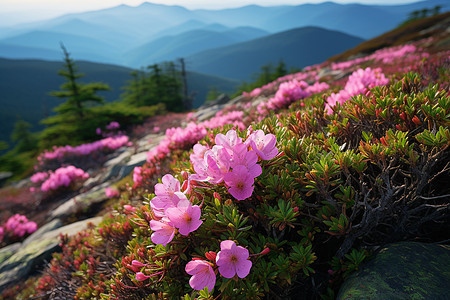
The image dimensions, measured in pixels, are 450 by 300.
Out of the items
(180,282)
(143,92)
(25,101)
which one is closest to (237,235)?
(180,282)

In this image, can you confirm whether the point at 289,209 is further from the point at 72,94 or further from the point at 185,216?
the point at 72,94

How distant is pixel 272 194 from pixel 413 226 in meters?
1.01

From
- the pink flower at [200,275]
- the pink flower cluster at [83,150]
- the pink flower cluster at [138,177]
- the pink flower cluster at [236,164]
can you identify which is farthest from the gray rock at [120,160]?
the pink flower at [200,275]

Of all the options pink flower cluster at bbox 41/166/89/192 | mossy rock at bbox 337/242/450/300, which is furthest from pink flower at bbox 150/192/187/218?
pink flower cluster at bbox 41/166/89/192

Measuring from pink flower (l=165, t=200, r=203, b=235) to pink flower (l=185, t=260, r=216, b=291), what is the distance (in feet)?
0.57

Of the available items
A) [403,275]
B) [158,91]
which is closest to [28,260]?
[403,275]

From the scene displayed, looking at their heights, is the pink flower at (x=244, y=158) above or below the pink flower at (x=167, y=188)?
above

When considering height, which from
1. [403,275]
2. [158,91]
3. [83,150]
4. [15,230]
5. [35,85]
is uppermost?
[403,275]

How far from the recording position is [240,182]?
55.4 inches

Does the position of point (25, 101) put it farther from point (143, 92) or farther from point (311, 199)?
point (311, 199)

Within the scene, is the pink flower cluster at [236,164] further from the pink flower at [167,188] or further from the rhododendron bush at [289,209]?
the pink flower at [167,188]

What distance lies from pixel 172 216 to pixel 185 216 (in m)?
0.07

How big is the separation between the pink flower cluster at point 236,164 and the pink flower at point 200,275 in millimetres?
394

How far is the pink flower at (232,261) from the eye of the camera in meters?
1.20
